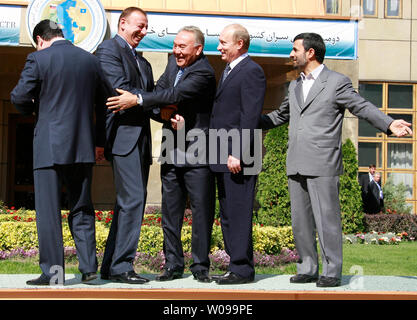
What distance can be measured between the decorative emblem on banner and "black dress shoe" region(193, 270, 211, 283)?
905 centimetres

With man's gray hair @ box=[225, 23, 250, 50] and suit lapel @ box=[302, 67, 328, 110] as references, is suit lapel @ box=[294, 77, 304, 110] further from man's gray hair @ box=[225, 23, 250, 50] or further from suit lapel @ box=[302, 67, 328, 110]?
man's gray hair @ box=[225, 23, 250, 50]

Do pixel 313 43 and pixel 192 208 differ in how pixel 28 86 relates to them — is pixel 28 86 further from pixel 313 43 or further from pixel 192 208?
pixel 313 43

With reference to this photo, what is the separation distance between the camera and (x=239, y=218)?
5.10 metres

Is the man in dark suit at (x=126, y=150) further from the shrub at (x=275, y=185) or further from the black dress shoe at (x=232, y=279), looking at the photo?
the shrub at (x=275, y=185)

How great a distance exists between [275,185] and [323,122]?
295 inches

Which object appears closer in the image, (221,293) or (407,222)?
(221,293)

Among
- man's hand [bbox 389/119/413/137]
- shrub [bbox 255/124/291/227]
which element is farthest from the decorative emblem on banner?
man's hand [bbox 389/119/413/137]

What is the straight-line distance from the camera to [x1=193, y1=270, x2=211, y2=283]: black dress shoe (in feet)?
16.5

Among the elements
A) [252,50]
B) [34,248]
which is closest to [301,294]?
[34,248]

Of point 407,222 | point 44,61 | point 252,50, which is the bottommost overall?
point 407,222

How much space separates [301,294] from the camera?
433 cm

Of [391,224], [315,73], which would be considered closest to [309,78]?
[315,73]
